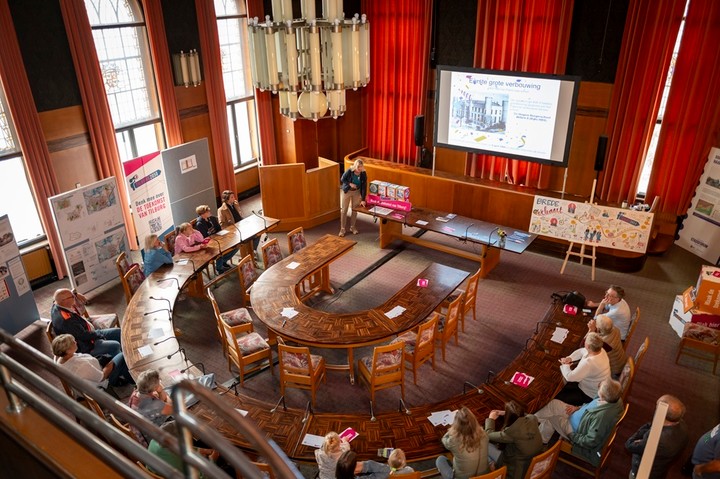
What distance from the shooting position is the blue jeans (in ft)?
18.8

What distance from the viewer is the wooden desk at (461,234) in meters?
7.55

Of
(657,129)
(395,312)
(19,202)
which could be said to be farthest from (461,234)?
(19,202)

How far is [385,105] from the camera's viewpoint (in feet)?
38.3

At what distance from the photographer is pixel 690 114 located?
8.29 metres

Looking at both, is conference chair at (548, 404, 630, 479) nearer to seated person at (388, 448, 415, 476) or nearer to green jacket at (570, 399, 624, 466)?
green jacket at (570, 399, 624, 466)

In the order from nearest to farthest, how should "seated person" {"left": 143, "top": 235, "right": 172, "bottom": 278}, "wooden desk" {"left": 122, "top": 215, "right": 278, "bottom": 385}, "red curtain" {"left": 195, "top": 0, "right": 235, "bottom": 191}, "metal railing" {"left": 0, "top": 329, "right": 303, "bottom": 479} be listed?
"metal railing" {"left": 0, "top": 329, "right": 303, "bottom": 479} → "wooden desk" {"left": 122, "top": 215, "right": 278, "bottom": 385} → "seated person" {"left": 143, "top": 235, "right": 172, "bottom": 278} → "red curtain" {"left": 195, "top": 0, "right": 235, "bottom": 191}

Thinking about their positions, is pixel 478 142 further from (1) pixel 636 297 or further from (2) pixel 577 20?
(1) pixel 636 297

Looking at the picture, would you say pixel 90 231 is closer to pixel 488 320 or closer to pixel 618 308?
pixel 488 320

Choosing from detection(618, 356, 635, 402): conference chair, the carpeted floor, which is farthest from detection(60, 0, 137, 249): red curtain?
detection(618, 356, 635, 402): conference chair

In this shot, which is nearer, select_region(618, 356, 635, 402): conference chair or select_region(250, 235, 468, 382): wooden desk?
select_region(618, 356, 635, 402): conference chair

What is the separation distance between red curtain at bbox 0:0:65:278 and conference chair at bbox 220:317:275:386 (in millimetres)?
3759

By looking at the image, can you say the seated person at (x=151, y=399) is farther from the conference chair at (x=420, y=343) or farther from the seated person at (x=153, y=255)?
the seated person at (x=153, y=255)

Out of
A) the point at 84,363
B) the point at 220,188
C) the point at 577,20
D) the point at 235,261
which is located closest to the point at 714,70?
the point at 577,20

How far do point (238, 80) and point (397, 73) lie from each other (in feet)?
11.1
